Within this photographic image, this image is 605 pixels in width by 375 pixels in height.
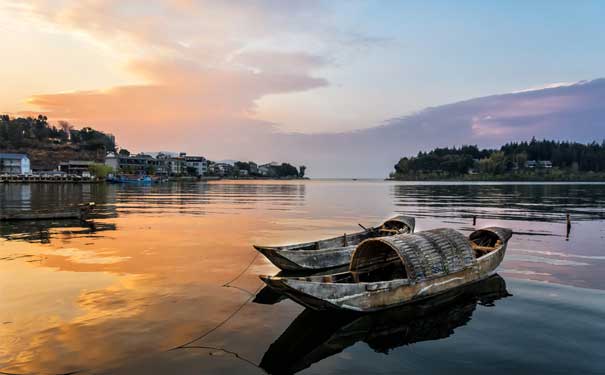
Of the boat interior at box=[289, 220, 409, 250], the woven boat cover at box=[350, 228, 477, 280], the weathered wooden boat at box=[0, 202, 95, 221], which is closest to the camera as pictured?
the woven boat cover at box=[350, 228, 477, 280]

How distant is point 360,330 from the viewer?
39.1ft

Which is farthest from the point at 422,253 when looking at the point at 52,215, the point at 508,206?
the point at 508,206

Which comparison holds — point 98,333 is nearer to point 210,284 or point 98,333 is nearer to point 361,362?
point 210,284

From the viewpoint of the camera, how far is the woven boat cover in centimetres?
1380

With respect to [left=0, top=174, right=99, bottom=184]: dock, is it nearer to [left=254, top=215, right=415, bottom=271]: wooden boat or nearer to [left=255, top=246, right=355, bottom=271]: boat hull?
[left=254, top=215, right=415, bottom=271]: wooden boat

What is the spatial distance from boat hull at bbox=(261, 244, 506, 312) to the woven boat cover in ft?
1.11

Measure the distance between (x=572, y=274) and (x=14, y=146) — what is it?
23563 cm

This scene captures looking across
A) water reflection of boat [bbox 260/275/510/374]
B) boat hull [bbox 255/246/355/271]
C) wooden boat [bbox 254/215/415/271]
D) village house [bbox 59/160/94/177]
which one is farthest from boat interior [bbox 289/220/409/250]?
village house [bbox 59/160/94/177]

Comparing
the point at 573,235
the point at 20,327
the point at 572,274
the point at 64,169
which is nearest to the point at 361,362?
the point at 20,327

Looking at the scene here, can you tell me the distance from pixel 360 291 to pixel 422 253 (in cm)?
321

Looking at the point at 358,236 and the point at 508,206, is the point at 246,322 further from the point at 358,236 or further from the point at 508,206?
the point at 508,206

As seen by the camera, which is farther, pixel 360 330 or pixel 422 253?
pixel 422 253

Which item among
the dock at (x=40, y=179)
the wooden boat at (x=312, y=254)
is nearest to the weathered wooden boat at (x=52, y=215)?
the wooden boat at (x=312, y=254)

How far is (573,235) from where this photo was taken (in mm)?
30828
